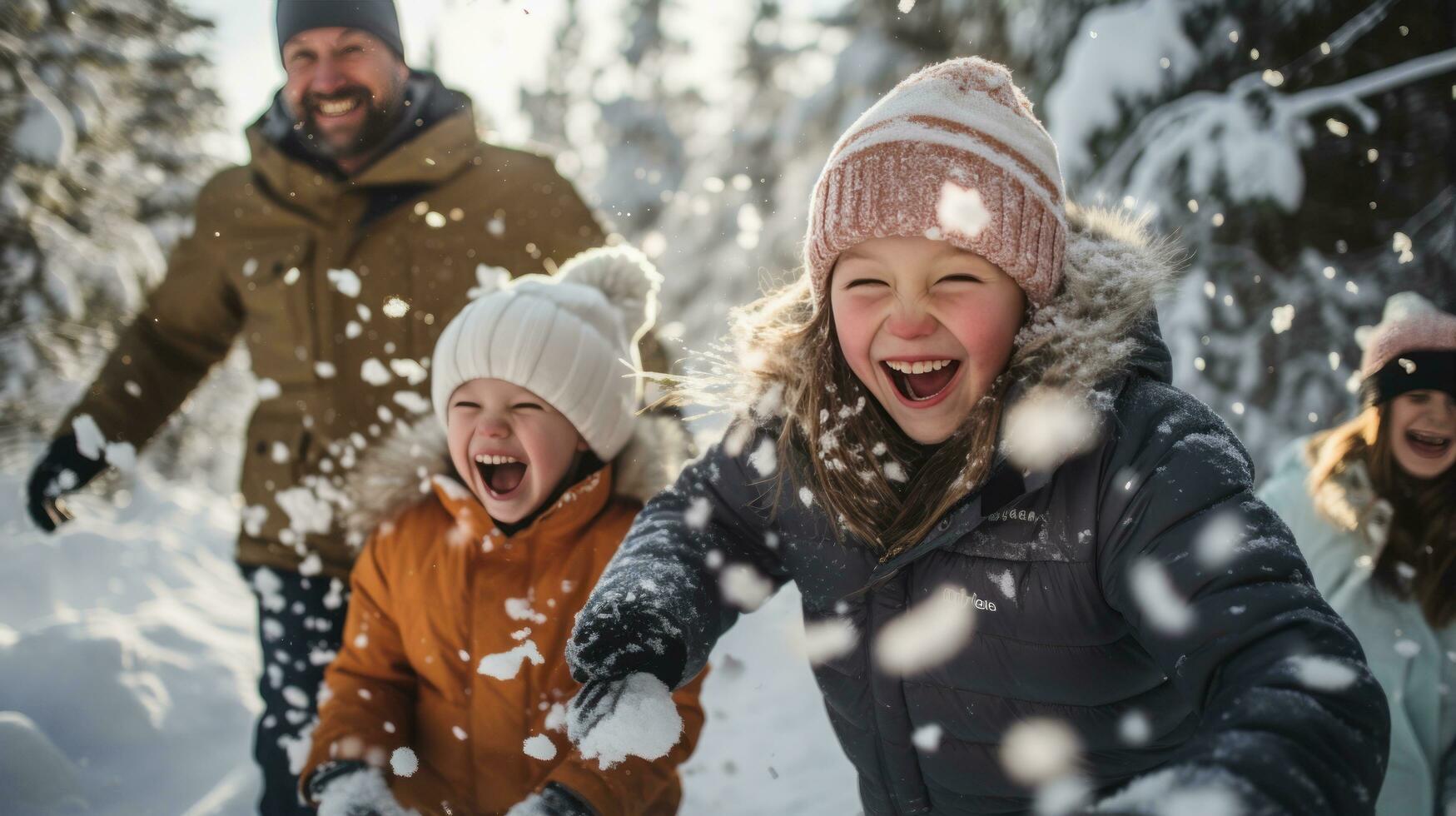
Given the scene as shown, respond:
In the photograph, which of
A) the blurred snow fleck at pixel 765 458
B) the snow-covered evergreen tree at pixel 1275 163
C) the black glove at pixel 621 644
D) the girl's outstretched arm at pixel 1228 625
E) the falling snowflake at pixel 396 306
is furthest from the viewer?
the snow-covered evergreen tree at pixel 1275 163

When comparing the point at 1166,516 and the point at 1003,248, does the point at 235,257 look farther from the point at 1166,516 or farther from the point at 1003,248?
the point at 1166,516

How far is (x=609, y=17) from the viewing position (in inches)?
584

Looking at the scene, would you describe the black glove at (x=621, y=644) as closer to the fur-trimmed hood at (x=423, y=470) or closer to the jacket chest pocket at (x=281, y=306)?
the fur-trimmed hood at (x=423, y=470)

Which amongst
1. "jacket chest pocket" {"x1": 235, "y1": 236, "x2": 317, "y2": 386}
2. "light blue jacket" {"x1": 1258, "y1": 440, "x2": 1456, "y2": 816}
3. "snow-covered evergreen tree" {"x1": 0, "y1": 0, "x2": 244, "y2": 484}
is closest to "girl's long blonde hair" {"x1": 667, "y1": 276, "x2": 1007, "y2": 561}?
"light blue jacket" {"x1": 1258, "y1": 440, "x2": 1456, "y2": 816}

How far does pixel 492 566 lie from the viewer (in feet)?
7.65

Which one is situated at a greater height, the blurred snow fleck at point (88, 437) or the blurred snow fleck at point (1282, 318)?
the blurred snow fleck at point (1282, 318)

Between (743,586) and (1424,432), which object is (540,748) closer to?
(743,586)

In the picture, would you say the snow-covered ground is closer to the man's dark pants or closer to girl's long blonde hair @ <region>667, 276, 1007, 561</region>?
the man's dark pants

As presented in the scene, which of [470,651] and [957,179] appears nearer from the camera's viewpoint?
[957,179]

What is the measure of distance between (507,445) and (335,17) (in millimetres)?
1594

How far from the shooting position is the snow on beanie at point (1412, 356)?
3.12m

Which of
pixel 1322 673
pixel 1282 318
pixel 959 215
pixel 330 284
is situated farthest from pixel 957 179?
pixel 1282 318

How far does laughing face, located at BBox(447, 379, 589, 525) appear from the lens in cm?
227

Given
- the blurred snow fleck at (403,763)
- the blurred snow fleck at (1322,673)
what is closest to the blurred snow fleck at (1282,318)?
the blurred snow fleck at (1322,673)
